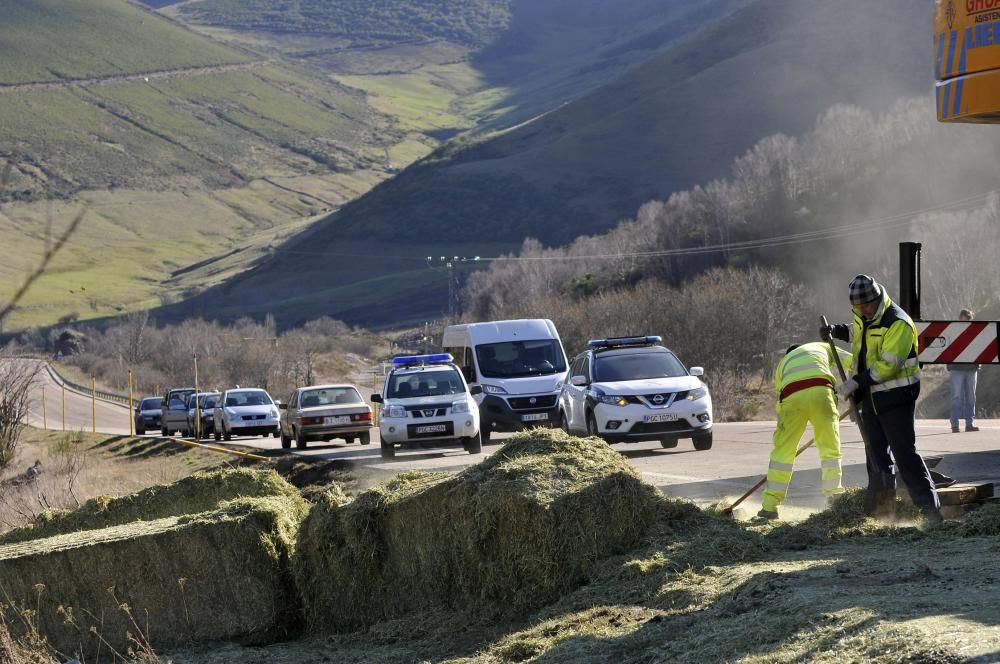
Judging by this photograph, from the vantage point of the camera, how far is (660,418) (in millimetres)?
20297

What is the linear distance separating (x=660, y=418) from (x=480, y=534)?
11.0 meters

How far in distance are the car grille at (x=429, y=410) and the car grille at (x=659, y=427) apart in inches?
197

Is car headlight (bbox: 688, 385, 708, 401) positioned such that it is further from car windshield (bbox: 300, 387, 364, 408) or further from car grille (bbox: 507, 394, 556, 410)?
car windshield (bbox: 300, 387, 364, 408)

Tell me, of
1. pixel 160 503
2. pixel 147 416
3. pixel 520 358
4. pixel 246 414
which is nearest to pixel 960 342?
pixel 160 503

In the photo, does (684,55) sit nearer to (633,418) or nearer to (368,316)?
(368,316)

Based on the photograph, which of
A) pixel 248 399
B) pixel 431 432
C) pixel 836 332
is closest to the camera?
pixel 836 332

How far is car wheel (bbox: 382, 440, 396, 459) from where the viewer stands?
24.5 m

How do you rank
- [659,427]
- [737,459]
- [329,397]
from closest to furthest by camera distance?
[737,459]
[659,427]
[329,397]

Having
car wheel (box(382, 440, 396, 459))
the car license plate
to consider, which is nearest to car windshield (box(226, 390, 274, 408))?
car wheel (box(382, 440, 396, 459))

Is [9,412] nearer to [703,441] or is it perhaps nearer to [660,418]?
[660,418]

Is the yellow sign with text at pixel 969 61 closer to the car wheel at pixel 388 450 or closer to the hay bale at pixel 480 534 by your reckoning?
the hay bale at pixel 480 534

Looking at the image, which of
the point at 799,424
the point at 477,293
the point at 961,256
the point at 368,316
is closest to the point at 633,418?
the point at 799,424

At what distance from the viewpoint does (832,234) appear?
93.6m

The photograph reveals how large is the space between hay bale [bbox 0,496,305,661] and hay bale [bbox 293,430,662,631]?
469 millimetres
